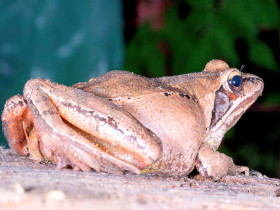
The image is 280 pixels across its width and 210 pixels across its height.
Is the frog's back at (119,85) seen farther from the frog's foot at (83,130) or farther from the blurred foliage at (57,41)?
the blurred foliage at (57,41)

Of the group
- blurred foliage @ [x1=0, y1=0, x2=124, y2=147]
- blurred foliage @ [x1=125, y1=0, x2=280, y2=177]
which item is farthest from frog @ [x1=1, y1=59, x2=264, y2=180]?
blurred foliage @ [x1=0, y1=0, x2=124, y2=147]

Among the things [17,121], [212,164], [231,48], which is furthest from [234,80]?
[231,48]

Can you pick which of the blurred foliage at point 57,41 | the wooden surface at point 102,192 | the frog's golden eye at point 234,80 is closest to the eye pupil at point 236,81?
the frog's golden eye at point 234,80

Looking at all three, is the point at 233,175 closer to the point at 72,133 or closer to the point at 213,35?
the point at 72,133

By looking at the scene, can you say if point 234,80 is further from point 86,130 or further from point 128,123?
point 86,130

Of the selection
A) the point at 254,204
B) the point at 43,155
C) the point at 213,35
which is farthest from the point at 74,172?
the point at 213,35

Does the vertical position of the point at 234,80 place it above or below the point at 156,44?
below
